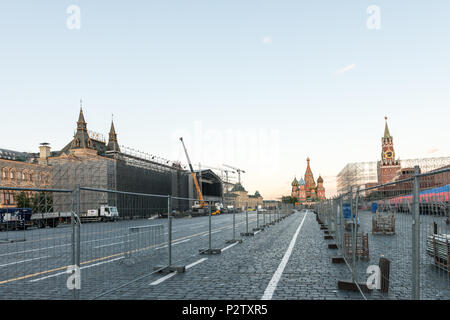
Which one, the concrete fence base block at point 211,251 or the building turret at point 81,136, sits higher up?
the building turret at point 81,136

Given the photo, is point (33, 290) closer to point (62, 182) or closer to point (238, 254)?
point (238, 254)

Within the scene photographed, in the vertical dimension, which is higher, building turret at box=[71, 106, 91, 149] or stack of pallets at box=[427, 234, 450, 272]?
building turret at box=[71, 106, 91, 149]

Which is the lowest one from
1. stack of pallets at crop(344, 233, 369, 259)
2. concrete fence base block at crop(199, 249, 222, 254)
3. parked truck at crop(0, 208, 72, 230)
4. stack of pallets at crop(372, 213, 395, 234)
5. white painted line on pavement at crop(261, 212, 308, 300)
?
concrete fence base block at crop(199, 249, 222, 254)

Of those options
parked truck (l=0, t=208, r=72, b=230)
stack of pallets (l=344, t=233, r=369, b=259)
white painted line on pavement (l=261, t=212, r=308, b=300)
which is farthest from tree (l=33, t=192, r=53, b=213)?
stack of pallets (l=344, t=233, r=369, b=259)

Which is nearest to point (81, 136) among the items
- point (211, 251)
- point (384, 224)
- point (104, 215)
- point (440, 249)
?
point (211, 251)

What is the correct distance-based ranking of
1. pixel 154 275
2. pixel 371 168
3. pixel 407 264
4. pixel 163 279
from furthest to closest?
1. pixel 371 168
2. pixel 154 275
3. pixel 163 279
4. pixel 407 264

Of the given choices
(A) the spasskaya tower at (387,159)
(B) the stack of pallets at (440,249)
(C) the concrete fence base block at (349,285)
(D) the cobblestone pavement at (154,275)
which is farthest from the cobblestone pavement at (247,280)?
(A) the spasskaya tower at (387,159)

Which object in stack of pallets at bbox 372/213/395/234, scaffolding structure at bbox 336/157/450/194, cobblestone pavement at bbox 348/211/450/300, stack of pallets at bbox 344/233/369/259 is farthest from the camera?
scaffolding structure at bbox 336/157/450/194

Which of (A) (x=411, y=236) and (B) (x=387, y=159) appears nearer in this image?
(A) (x=411, y=236)

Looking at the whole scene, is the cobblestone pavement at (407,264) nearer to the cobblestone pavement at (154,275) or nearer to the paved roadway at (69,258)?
the cobblestone pavement at (154,275)

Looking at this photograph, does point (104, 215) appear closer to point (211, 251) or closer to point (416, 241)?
point (416, 241)

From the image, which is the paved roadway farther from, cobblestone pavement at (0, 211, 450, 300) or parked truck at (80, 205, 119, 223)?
parked truck at (80, 205, 119, 223)

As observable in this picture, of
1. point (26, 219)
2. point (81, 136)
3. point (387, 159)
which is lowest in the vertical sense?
point (26, 219)
